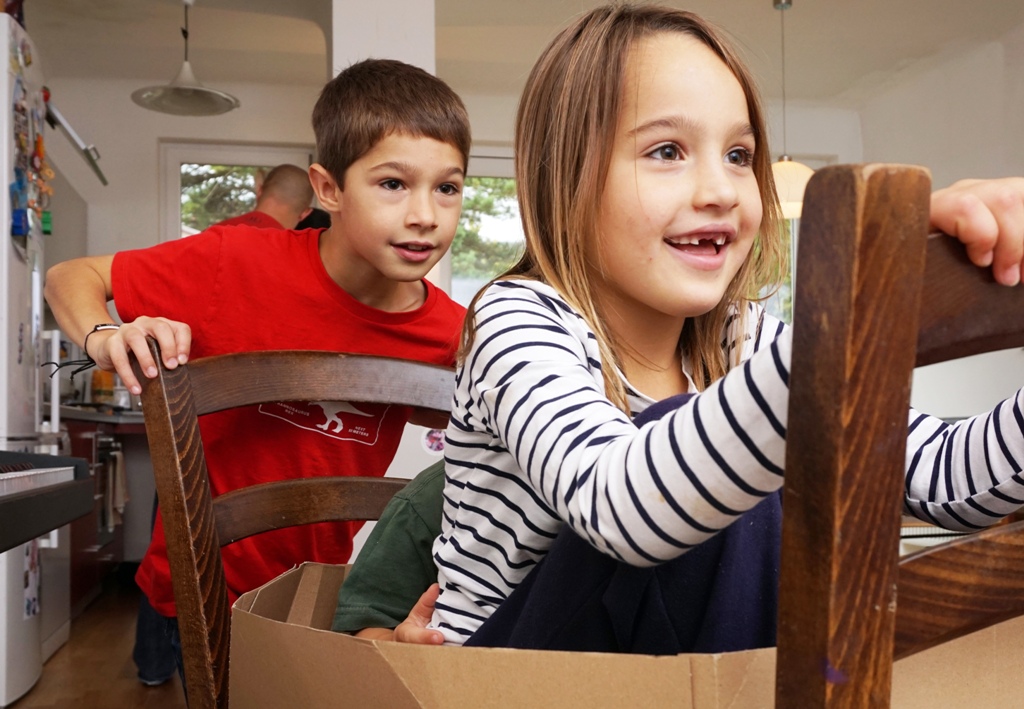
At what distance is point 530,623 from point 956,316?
0.26m

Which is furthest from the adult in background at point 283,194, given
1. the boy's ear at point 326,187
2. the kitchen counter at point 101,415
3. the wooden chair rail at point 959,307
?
the wooden chair rail at point 959,307

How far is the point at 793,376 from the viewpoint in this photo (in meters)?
0.29

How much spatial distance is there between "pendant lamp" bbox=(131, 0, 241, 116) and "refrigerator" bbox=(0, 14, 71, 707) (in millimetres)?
680

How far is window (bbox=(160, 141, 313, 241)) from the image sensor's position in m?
5.42

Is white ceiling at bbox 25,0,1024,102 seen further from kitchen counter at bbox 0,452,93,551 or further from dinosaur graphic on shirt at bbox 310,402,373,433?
kitchen counter at bbox 0,452,93,551

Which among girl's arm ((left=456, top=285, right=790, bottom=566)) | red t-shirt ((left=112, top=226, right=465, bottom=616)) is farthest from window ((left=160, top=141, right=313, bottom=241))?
girl's arm ((left=456, top=285, right=790, bottom=566))

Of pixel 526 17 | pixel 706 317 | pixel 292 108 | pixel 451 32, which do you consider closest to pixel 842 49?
pixel 526 17

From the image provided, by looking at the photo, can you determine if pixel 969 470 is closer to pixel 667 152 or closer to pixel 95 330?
pixel 667 152

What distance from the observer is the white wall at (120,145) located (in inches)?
208

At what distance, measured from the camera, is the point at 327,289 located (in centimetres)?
148

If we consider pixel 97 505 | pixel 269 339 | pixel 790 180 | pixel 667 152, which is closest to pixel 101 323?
pixel 269 339

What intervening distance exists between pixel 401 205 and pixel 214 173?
4.46 m

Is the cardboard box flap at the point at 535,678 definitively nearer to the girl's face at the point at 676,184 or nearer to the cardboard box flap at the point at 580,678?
the cardboard box flap at the point at 580,678

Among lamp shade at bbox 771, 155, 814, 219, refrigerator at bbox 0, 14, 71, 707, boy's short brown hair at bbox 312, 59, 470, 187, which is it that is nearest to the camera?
boy's short brown hair at bbox 312, 59, 470, 187
